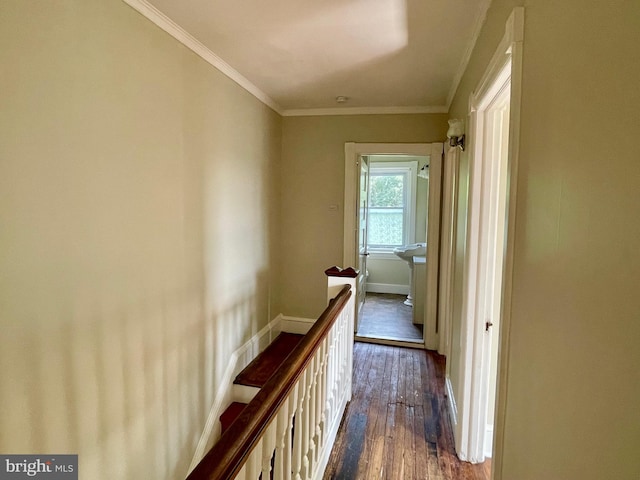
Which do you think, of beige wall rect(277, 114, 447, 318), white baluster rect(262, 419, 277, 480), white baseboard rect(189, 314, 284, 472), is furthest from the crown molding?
white baseboard rect(189, 314, 284, 472)

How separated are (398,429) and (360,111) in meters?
2.91

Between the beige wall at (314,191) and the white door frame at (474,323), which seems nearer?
the white door frame at (474,323)

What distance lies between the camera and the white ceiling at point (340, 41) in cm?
179

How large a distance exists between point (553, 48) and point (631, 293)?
0.67m

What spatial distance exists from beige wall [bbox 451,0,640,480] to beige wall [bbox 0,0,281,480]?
1.69 m

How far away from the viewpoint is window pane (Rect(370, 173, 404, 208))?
19.2 feet

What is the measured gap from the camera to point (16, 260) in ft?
4.16

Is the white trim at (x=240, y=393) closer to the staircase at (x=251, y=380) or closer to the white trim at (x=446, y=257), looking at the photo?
the staircase at (x=251, y=380)

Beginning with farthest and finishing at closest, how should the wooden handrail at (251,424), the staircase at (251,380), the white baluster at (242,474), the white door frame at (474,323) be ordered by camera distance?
1. the staircase at (251,380)
2. the white door frame at (474,323)
3. the white baluster at (242,474)
4. the wooden handrail at (251,424)

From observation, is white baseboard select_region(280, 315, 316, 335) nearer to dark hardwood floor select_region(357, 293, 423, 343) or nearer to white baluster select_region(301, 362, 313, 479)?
dark hardwood floor select_region(357, 293, 423, 343)

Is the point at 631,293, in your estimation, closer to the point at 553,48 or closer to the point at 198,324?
the point at 553,48

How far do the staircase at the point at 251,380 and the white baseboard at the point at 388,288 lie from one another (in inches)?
109

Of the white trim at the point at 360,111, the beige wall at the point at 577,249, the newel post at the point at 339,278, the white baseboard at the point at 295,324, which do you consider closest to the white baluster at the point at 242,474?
the beige wall at the point at 577,249

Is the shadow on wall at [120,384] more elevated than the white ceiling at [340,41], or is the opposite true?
the white ceiling at [340,41]
